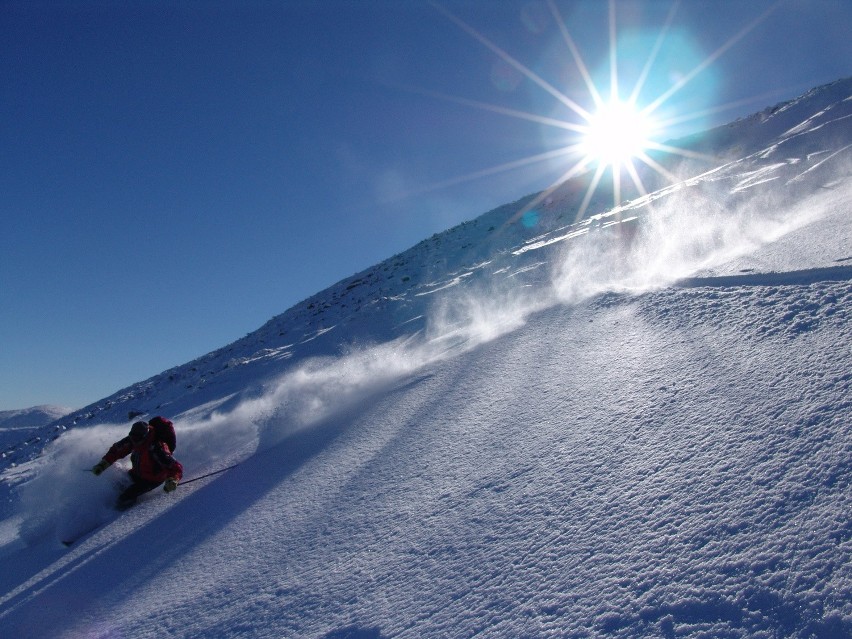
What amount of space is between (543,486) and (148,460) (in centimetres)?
439

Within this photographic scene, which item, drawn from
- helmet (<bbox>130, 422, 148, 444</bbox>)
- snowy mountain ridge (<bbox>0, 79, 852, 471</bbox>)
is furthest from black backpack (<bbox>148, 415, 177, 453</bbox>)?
snowy mountain ridge (<bbox>0, 79, 852, 471</bbox>)

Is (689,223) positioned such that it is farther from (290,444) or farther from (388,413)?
(290,444)

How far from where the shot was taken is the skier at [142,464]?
500 cm

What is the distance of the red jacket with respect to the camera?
16.5 feet

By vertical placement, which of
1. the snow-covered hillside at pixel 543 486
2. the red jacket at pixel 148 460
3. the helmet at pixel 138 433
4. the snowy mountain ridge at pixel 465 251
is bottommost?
the snow-covered hillside at pixel 543 486

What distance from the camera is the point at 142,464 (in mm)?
5039

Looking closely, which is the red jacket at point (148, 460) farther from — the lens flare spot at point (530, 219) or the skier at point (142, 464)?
the lens flare spot at point (530, 219)

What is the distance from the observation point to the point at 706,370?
2768 mm

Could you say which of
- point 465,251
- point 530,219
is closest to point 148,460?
point 465,251

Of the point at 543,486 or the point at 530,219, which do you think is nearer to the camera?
the point at 543,486

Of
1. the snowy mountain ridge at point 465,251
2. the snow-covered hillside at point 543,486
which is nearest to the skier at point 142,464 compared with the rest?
the snow-covered hillside at point 543,486

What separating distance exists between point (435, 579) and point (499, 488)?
2.06ft

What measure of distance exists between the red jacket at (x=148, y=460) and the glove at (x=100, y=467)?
0.03 m

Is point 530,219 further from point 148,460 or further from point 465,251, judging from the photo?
point 148,460
